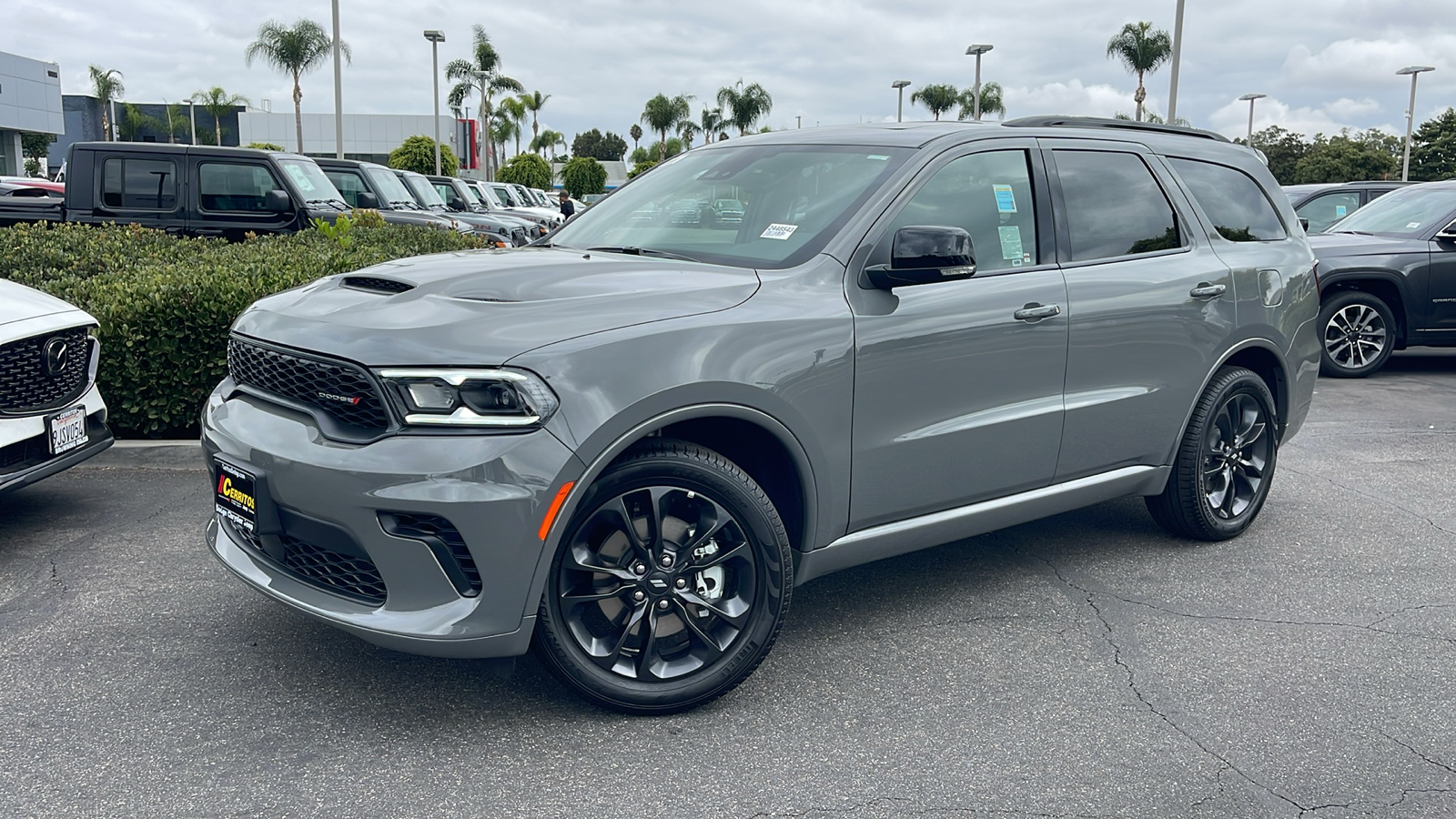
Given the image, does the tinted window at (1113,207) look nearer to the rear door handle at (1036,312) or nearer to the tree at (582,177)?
the rear door handle at (1036,312)

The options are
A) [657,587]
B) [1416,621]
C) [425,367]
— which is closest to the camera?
[425,367]

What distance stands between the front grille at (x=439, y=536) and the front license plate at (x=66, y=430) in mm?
2727

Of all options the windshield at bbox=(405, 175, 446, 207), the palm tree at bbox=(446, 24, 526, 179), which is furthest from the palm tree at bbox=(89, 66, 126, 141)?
the windshield at bbox=(405, 175, 446, 207)

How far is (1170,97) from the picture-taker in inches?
1139

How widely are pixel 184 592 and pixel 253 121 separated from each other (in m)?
97.4

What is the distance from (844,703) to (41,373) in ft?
12.2

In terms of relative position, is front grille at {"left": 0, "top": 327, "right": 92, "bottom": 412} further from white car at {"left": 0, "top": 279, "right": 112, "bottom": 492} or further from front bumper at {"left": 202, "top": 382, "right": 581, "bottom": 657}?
front bumper at {"left": 202, "top": 382, "right": 581, "bottom": 657}

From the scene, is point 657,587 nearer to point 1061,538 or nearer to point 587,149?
point 1061,538

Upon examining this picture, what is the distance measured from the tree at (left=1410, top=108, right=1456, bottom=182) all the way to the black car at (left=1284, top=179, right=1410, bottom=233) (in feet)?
173

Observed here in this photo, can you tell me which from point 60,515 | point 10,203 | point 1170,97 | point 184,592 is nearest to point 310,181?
point 10,203

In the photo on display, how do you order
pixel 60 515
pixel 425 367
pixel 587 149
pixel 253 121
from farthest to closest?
pixel 587 149, pixel 253 121, pixel 60 515, pixel 425 367

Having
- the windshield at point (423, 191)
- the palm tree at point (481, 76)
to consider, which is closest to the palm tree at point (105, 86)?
the palm tree at point (481, 76)

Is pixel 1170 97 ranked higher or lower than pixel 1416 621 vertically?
higher

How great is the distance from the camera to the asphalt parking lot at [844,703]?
10.1ft
